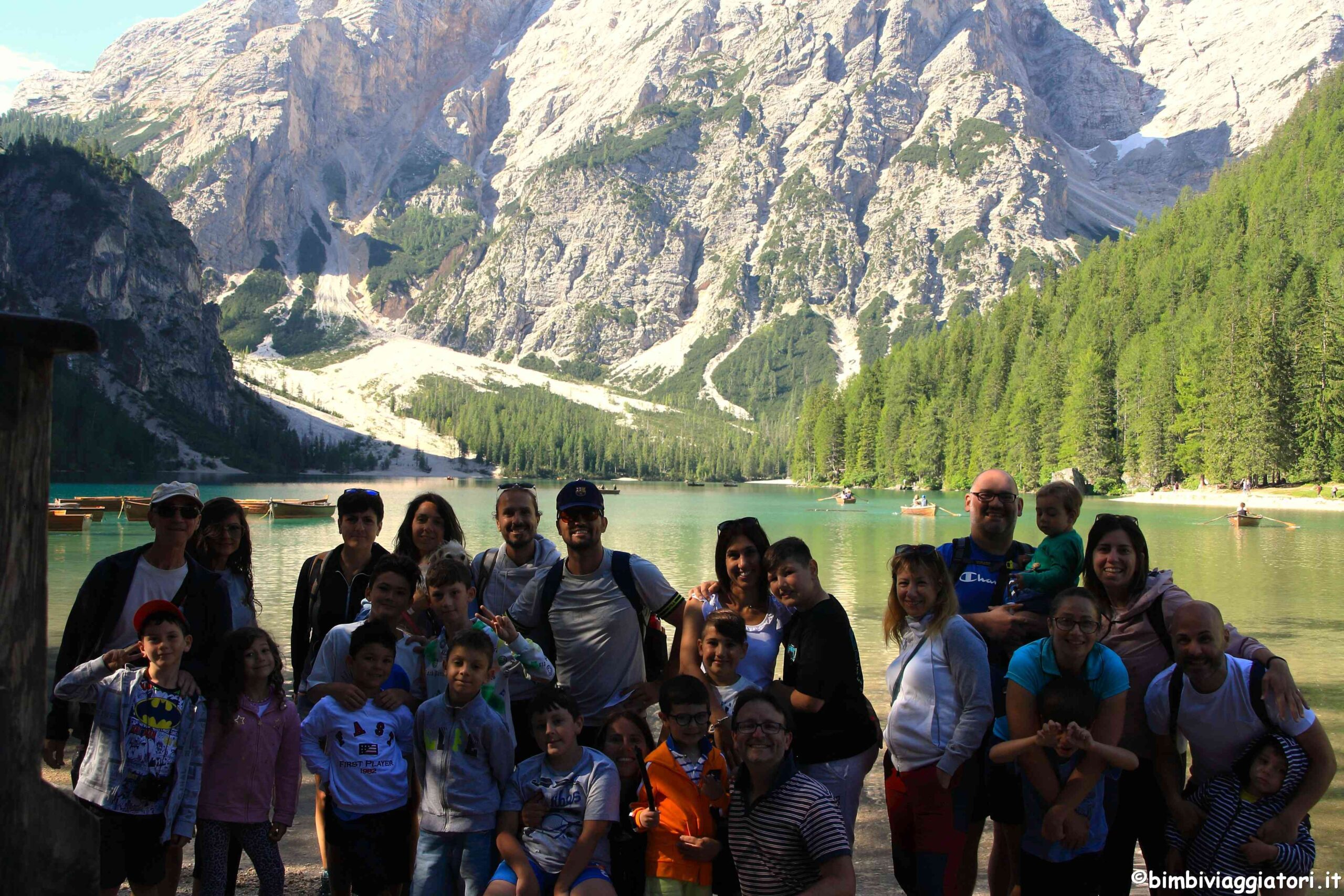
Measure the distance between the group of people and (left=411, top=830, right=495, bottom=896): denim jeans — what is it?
2 cm

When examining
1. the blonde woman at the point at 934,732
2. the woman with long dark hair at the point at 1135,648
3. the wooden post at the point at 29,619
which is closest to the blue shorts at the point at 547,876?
the blonde woman at the point at 934,732

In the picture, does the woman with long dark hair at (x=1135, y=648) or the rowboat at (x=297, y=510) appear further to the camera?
the rowboat at (x=297, y=510)

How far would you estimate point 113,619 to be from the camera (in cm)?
472

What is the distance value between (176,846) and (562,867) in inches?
75.0

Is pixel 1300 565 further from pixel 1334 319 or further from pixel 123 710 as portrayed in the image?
pixel 1334 319

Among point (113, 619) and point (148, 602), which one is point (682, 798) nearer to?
point (148, 602)

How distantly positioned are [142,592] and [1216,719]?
5322mm

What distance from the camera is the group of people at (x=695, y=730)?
4.20 meters

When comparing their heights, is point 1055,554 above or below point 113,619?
above

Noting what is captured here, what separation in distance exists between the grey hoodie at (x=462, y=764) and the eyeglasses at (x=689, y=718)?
0.87m

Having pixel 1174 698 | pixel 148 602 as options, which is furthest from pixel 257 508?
pixel 1174 698

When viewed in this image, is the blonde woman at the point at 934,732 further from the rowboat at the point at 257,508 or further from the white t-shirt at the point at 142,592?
the rowboat at the point at 257,508

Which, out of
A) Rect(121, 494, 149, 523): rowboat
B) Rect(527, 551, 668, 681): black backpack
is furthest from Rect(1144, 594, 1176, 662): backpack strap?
Rect(121, 494, 149, 523): rowboat

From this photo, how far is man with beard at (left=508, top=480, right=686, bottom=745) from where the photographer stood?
5164 millimetres
